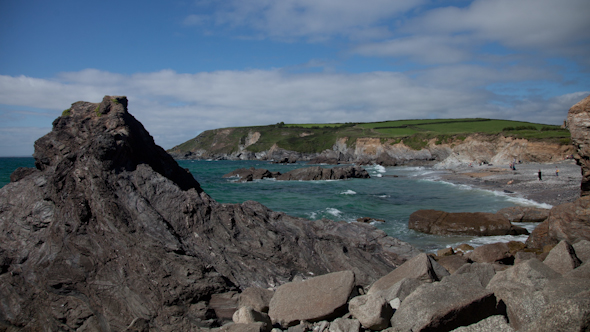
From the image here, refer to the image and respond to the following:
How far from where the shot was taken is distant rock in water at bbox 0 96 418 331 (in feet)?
18.9

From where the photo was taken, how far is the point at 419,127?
433ft

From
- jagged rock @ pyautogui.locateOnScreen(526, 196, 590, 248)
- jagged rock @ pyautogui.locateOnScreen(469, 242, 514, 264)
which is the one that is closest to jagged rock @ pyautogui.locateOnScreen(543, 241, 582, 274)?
jagged rock @ pyautogui.locateOnScreen(469, 242, 514, 264)

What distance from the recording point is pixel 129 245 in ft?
21.2

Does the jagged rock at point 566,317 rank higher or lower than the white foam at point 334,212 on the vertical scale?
higher

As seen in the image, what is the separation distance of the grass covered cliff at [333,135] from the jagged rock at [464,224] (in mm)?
58978

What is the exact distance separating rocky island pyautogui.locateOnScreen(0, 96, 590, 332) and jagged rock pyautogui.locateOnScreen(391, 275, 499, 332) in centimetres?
2

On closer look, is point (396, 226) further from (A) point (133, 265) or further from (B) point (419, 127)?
(B) point (419, 127)

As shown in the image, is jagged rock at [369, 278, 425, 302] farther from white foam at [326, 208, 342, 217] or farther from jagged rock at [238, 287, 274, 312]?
white foam at [326, 208, 342, 217]

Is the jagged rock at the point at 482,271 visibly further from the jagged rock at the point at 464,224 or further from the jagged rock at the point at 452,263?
the jagged rock at the point at 464,224

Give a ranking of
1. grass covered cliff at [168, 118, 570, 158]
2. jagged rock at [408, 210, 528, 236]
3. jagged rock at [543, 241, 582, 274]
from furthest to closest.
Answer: grass covered cliff at [168, 118, 570, 158] < jagged rock at [408, 210, 528, 236] < jagged rock at [543, 241, 582, 274]

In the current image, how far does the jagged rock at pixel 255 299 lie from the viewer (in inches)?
223

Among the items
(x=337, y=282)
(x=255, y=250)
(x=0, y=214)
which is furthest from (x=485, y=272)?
(x=0, y=214)

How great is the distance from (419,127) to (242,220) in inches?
5279

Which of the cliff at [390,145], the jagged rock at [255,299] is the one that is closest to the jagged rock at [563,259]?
the jagged rock at [255,299]
